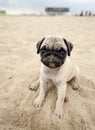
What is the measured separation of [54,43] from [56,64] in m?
0.32

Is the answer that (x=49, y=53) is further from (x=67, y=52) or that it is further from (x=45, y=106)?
(x=45, y=106)

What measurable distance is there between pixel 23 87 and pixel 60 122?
3.61 feet

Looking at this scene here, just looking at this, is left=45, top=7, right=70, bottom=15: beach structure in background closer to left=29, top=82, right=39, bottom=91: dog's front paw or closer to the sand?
the sand

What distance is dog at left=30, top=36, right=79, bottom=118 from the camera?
2.62 metres

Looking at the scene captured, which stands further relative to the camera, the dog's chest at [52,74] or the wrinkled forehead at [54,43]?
the dog's chest at [52,74]

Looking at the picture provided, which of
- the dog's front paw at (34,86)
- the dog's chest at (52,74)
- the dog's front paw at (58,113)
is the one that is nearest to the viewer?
the dog's front paw at (58,113)

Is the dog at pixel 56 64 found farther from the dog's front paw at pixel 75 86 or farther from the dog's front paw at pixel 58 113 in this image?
the dog's front paw at pixel 75 86

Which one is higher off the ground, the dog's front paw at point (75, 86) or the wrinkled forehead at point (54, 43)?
the wrinkled forehead at point (54, 43)

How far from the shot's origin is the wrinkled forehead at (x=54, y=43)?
2.65 metres

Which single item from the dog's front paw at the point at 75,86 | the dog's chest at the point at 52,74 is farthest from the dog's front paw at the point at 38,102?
the dog's front paw at the point at 75,86

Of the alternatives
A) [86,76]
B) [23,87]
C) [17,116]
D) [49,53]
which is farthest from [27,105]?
[86,76]

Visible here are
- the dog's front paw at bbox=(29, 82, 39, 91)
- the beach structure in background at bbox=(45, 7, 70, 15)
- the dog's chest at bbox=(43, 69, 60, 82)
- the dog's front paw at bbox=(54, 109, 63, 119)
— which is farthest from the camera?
the beach structure in background at bbox=(45, 7, 70, 15)

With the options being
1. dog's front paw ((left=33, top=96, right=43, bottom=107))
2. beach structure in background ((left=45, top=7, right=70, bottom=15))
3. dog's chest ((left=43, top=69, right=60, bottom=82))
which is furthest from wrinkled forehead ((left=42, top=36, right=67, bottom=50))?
beach structure in background ((left=45, top=7, right=70, bottom=15))

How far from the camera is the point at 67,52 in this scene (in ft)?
9.22
